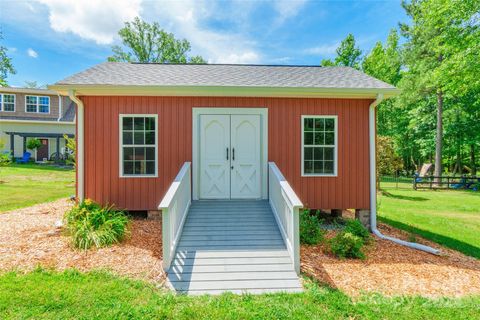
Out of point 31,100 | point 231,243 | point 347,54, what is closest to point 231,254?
point 231,243

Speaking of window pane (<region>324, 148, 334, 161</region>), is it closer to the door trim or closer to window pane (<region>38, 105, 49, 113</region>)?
the door trim

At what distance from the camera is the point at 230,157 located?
20.8 ft

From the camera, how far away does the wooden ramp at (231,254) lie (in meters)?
3.64

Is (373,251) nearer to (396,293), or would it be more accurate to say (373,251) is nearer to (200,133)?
(396,293)

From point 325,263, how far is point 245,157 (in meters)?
2.97

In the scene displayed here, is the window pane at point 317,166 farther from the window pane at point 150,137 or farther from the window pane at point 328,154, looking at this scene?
the window pane at point 150,137

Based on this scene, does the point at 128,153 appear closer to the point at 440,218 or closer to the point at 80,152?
the point at 80,152

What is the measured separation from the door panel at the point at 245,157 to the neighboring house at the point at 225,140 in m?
0.02

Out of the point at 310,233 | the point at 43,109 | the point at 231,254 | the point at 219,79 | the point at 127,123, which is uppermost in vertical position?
the point at 43,109

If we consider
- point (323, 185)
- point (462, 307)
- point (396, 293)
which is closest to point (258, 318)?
point (396, 293)

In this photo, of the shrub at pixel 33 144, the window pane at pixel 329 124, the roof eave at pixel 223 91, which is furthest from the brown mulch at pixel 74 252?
the shrub at pixel 33 144

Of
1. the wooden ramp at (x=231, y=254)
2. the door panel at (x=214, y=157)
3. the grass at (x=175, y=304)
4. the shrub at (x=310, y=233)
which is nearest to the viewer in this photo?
the grass at (x=175, y=304)

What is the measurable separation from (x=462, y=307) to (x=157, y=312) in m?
3.69

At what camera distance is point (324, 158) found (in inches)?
253
